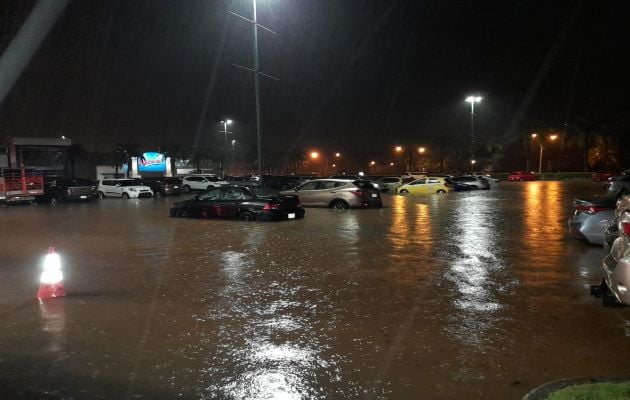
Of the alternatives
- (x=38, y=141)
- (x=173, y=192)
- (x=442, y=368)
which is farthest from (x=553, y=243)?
(x=38, y=141)

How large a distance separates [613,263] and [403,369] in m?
2.46

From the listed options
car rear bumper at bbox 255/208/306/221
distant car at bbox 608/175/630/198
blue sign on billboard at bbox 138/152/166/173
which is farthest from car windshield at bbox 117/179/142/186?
blue sign on billboard at bbox 138/152/166/173

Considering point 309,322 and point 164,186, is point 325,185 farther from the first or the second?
point 164,186

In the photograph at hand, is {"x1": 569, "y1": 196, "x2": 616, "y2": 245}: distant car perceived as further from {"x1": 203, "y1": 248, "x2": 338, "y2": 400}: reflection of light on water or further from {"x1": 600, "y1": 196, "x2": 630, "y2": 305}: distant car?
{"x1": 203, "y1": 248, "x2": 338, "y2": 400}: reflection of light on water

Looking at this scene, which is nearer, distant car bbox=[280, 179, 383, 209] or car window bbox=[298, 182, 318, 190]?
distant car bbox=[280, 179, 383, 209]

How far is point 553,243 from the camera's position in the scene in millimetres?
12438

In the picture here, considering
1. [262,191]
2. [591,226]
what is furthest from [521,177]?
[591,226]

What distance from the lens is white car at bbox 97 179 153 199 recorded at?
36.8 m

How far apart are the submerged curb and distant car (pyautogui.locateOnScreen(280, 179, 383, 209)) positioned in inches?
747

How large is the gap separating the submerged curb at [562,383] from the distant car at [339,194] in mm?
18984

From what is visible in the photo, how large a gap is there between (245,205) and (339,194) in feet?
21.1

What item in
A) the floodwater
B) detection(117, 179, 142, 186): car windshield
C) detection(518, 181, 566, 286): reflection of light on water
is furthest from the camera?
detection(117, 179, 142, 186): car windshield

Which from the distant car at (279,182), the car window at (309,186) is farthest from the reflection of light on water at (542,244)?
the distant car at (279,182)

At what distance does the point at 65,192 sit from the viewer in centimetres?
3195
